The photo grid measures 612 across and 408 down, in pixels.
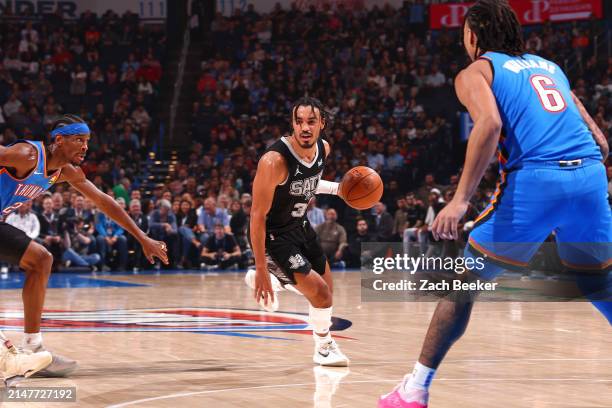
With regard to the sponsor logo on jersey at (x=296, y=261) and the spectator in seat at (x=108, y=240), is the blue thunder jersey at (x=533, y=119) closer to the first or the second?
the sponsor logo on jersey at (x=296, y=261)

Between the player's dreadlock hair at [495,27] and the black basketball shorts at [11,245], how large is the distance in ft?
9.58

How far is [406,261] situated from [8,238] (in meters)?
10.6

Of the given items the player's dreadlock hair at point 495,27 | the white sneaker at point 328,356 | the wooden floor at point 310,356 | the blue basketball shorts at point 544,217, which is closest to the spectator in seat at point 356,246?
the wooden floor at point 310,356

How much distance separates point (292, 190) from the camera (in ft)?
20.6

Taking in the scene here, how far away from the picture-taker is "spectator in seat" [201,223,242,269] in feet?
52.8

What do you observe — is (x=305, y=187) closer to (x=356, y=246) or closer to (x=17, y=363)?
(x=17, y=363)

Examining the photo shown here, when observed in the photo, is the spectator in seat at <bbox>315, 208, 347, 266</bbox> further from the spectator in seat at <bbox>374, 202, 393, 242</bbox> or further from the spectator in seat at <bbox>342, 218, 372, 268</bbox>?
the spectator in seat at <bbox>374, 202, 393, 242</bbox>

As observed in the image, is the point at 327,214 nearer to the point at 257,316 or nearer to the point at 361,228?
the point at 361,228

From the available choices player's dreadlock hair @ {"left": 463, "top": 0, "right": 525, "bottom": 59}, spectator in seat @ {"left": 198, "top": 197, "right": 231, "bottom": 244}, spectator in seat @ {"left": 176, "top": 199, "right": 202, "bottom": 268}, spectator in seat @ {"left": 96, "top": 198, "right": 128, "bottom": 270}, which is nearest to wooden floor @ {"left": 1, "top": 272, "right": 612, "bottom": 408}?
player's dreadlock hair @ {"left": 463, "top": 0, "right": 525, "bottom": 59}

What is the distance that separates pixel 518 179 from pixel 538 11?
65.2 ft

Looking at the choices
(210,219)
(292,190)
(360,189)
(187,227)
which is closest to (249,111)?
(210,219)

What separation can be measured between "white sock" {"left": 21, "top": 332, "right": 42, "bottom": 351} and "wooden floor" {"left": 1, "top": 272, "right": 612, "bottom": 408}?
0.20 m

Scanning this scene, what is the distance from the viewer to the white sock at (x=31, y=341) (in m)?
5.54

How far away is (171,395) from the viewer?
4941mm
